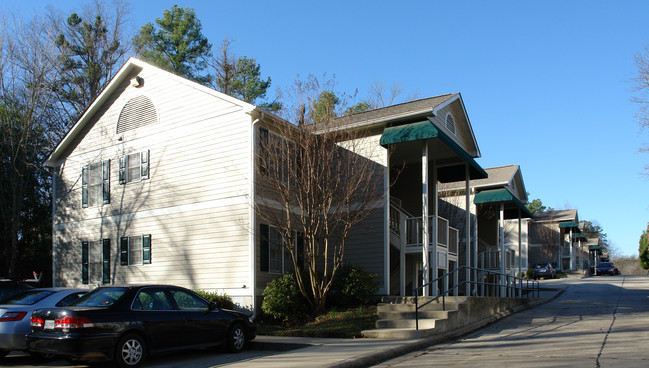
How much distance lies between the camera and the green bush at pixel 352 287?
1548cm

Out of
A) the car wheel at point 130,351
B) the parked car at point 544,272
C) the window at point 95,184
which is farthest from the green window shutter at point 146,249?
the parked car at point 544,272

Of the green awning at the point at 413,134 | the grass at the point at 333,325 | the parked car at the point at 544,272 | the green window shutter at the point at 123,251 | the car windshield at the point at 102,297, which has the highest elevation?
the green awning at the point at 413,134

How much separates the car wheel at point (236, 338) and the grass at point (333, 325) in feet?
7.48

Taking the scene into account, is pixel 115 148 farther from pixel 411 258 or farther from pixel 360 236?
pixel 411 258

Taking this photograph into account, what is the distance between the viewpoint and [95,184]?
815 inches

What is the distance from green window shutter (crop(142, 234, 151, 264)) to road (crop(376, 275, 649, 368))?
1071 centimetres

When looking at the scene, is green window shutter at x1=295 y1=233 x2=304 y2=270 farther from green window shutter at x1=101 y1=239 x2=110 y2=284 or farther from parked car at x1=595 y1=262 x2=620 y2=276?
parked car at x1=595 y1=262 x2=620 y2=276

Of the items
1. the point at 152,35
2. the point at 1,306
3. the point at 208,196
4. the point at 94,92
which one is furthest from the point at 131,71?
the point at 152,35

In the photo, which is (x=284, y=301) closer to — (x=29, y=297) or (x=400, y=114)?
(x=29, y=297)

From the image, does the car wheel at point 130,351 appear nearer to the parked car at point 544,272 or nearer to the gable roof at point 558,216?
the parked car at point 544,272

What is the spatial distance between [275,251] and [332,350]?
6.58 meters

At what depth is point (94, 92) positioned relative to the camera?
34.5 metres

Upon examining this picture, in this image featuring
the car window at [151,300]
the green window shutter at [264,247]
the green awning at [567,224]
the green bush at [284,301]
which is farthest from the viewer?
the green awning at [567,224]

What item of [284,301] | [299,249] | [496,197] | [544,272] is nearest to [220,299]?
[284,301]
